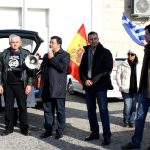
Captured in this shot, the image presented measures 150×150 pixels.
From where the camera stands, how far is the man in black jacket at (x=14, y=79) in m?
8.18

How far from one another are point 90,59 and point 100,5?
10313 millimetres

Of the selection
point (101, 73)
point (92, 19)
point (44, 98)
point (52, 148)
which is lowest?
point (52, 148)

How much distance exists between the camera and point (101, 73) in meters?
7.46

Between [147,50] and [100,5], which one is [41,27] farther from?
[147,50]

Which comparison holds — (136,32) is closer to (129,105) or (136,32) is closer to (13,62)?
(129,105)

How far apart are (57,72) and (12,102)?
41.4 inches

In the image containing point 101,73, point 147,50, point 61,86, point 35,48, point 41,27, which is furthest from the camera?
point 41,27

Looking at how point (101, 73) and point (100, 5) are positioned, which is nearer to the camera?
point (101, 73)

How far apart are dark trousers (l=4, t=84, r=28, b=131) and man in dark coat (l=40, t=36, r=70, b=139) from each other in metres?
0.43

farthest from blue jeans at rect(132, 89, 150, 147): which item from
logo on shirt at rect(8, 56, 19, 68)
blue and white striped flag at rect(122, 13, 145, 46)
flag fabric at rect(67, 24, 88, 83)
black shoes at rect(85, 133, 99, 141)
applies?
blue and white striped flag at rect(122, 13, 145, 46)

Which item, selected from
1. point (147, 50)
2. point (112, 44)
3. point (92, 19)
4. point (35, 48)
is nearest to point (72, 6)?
point (92, 19)

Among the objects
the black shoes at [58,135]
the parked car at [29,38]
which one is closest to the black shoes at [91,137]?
the black shoes at [58,135]

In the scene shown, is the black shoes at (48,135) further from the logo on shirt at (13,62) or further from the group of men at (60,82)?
the logo on shirt at (13,62)

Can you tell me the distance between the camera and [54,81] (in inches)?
312
